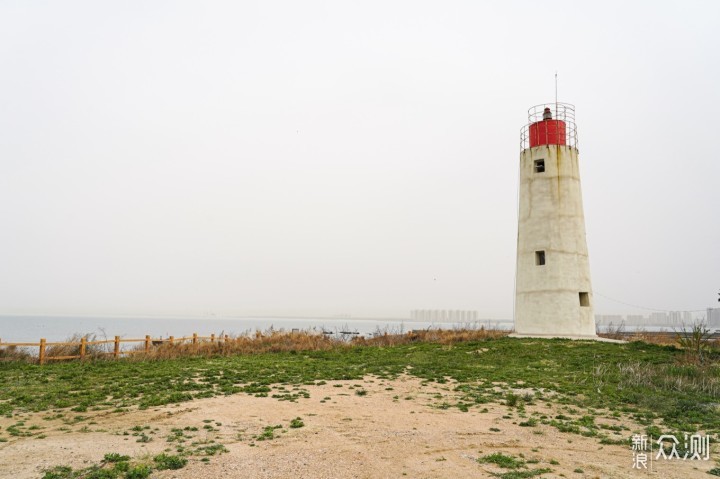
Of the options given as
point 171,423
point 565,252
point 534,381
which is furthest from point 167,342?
point 565,252

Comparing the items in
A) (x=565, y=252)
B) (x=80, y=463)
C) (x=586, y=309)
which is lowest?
(x=80, y=463)

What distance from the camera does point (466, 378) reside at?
1409cm

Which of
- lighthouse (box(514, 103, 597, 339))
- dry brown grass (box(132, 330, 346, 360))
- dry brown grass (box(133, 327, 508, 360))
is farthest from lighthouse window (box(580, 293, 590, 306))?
dry brown grass (box(132, 330, 346, 360))

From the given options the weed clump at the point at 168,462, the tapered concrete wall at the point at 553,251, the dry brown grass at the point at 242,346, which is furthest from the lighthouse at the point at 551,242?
the weed clump at the point at 168,462

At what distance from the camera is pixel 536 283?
78.5 ft

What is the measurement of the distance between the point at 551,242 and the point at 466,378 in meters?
12.0

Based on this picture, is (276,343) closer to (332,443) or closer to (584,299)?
(584,299)

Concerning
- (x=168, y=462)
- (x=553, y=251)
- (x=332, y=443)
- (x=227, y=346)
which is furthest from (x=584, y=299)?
(x=168, y=462)

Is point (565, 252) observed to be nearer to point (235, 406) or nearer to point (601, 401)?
point (601, 401)

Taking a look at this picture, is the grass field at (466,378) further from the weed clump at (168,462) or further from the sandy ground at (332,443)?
the weed clump at (168,462)

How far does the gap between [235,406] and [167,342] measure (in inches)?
504

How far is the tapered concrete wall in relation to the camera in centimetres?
2328

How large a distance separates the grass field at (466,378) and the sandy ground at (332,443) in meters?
0.73

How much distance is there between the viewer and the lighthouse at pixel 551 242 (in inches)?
917
